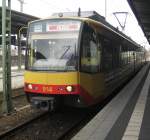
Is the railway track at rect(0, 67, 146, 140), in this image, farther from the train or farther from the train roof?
the train roof

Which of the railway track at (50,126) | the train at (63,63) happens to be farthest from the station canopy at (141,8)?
the train at (63,63)

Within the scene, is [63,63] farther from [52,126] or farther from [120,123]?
[120,123]

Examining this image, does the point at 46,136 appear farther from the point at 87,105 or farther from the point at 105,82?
the point at 105,82

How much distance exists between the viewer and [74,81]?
34.5 feet

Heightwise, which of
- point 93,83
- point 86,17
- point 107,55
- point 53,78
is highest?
point 86,17

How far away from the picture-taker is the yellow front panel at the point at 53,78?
1051cm

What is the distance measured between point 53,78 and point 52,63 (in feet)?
1.40

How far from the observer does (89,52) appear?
11180mm

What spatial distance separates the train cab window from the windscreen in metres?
0.24

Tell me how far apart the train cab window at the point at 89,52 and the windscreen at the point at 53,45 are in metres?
0.24

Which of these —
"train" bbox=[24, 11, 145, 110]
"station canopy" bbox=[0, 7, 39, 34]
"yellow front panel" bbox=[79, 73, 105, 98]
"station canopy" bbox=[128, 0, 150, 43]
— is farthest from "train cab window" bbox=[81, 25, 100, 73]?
"station canopy" bbox=[0, 7, 39, 34]

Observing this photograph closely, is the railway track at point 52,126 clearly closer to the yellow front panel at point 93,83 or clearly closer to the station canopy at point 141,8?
the yellow front panel at point 93,83


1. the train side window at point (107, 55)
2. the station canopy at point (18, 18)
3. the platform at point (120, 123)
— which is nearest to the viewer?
the platform at point (120, 123)

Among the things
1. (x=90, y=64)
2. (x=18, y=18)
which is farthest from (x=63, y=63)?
(x=18, y=18)
